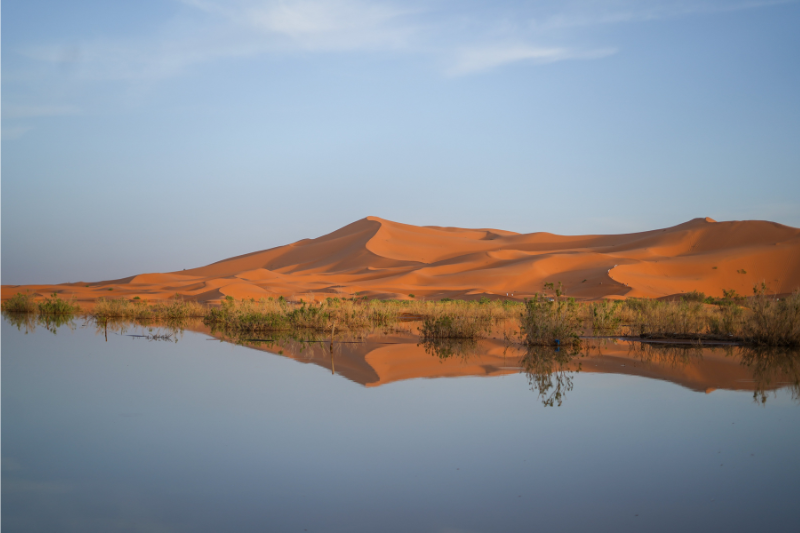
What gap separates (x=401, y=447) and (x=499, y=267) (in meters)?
40.7

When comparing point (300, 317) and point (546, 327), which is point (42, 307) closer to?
point (300, 317)

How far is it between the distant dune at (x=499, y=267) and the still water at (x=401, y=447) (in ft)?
69.2

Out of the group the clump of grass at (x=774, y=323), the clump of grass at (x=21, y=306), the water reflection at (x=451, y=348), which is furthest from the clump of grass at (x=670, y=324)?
the clump of grass at (x=21, y=306)

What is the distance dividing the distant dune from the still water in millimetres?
21084

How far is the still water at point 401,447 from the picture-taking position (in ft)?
11.5

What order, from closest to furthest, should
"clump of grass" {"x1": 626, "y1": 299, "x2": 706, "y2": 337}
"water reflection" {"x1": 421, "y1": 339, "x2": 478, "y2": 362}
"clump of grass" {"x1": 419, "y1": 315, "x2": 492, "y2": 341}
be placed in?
"water reflection" {"x1": 421, "y1": 339, "x2": 478, "y2": 362} < "clump of grass" {"x1": 626, "y1": 299, "x2": 706, "y2": 337} < "clump of grass" {"x1": 419, "y1": 315, "x2": 492, "y2": 341}

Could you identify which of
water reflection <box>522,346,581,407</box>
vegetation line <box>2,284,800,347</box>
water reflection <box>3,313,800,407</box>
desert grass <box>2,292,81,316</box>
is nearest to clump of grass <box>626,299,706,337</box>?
vegetation line <box>2,284,800,347</box>

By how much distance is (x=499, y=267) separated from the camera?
147ft

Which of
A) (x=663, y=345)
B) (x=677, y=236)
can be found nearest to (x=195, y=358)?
(x=663, y=345)

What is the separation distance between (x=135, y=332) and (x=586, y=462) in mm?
12185

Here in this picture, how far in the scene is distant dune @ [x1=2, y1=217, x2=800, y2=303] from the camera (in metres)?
34.4

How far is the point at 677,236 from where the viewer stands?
4950 centimetres

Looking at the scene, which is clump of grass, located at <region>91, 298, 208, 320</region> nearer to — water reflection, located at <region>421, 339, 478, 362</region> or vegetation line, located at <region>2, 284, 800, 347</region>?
vegetation line, located at <region>2, 284, 800, 347</region>

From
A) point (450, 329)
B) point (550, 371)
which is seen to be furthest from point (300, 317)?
point (550, 371)
